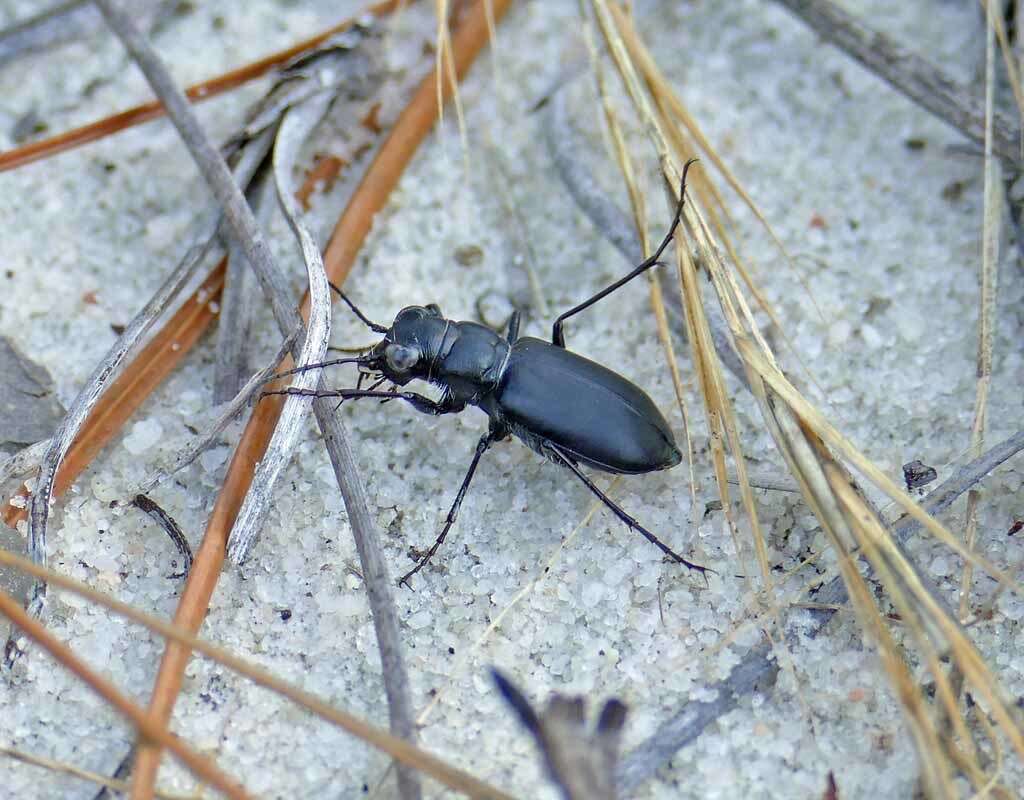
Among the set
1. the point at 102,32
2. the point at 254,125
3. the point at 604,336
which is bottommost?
the point at 604,336

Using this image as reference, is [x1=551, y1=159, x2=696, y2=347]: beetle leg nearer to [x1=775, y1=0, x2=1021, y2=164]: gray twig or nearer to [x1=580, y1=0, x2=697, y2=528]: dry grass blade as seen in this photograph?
[x1=580, y1=0, x2=697, y2=528]: dry grass blade

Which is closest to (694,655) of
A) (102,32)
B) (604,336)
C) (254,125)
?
(604,336)

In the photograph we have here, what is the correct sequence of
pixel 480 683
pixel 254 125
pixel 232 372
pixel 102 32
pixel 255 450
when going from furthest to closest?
pixel 102 32
pixel 254 125
pixel 232 372
pixel 255 450
pixel 480 683

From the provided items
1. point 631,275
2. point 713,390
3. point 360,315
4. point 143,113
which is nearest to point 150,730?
point 360,315

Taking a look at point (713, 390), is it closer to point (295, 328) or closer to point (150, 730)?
point (295, 328)

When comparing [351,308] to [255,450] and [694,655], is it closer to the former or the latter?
[255,450]
